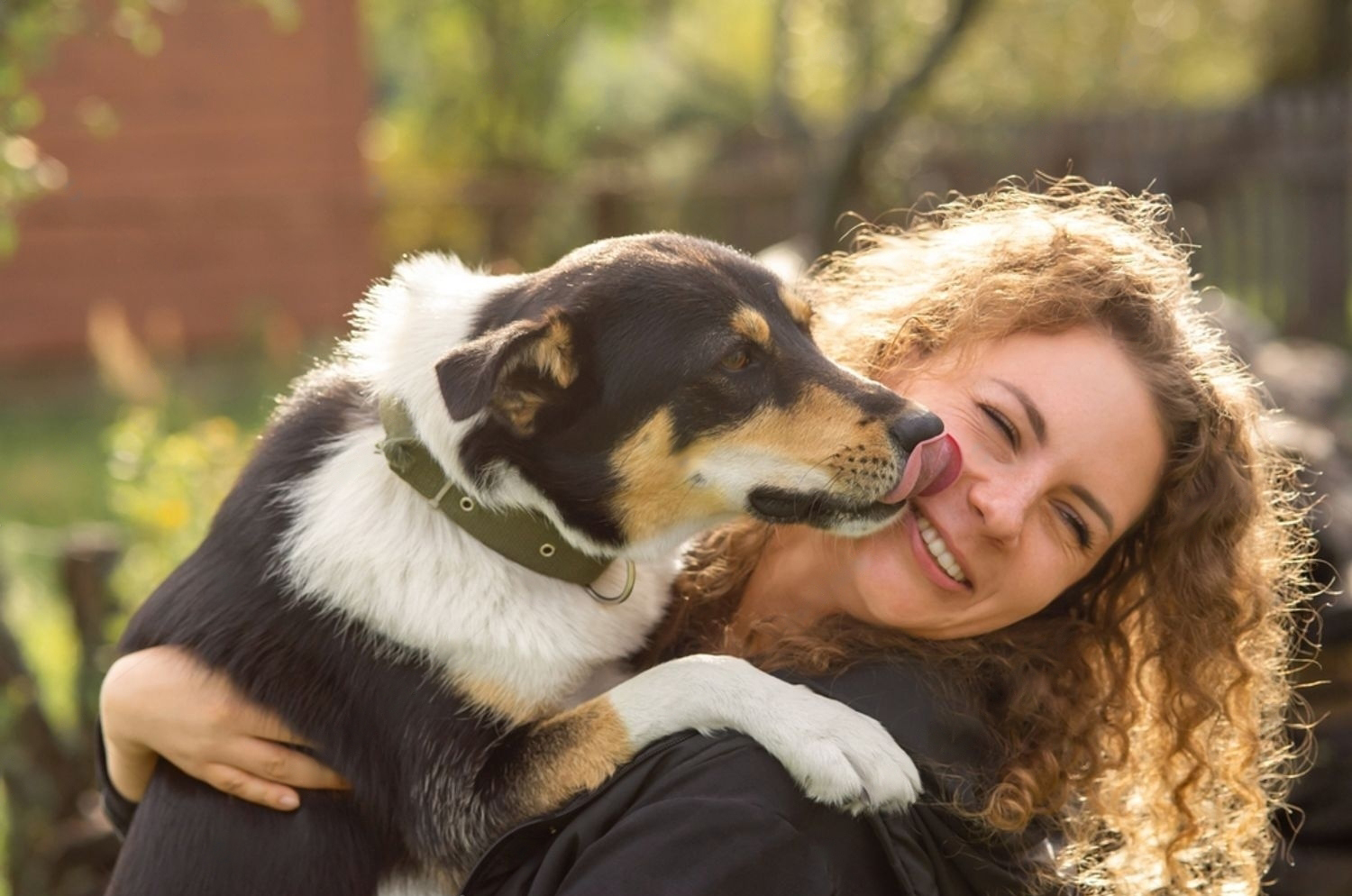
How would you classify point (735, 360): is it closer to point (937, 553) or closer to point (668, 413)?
point (668, 413)

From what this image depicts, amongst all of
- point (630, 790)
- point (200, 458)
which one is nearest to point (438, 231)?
point (200, 458)

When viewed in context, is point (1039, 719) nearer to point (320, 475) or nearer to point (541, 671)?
point (541, 671)

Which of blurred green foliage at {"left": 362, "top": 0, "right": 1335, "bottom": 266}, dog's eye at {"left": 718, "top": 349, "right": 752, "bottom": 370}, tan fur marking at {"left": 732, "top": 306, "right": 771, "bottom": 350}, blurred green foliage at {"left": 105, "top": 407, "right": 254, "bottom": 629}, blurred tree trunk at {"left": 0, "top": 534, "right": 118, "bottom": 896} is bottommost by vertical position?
blurred green foliage at {"left": 362, "top": 0, "right": 1335, "bottom": 266}

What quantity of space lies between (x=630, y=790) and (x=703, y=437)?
671mm

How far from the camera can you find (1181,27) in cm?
1770

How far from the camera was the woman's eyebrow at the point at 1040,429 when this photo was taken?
229 centimetres

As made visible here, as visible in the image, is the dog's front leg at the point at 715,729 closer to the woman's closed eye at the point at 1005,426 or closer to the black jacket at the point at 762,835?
the black jacket at the point at 762,835

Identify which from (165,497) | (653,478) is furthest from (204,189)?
(653,478)

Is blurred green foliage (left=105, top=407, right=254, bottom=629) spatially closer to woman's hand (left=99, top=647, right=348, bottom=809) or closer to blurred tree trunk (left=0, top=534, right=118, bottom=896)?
blurred tree trunk (left=0, top=534, right=118, bottom=896)

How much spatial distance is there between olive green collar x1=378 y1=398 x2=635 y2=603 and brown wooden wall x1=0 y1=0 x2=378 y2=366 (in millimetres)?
10481

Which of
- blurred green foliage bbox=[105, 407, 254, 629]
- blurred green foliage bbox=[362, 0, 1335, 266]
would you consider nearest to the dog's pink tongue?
blurred green foliage bbox=[105, 407, 254, 629]

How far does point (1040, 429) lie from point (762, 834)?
0.85m

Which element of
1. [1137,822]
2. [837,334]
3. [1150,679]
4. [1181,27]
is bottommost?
[1181,27]

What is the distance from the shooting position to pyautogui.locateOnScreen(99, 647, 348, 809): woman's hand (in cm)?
232
